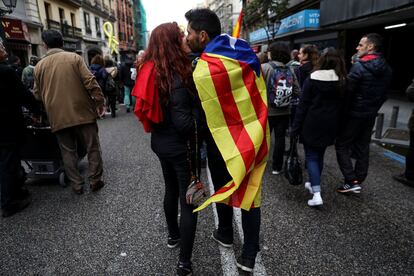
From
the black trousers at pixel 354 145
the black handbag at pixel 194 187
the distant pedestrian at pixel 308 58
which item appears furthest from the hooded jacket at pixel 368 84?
the black handbag at pixel 194 187

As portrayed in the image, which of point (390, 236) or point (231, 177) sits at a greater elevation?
point (231, 177)

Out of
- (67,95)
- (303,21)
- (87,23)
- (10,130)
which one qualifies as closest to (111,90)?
(67,95)

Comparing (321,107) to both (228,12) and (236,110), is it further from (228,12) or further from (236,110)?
(228,12)

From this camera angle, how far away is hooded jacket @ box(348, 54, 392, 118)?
349 cm

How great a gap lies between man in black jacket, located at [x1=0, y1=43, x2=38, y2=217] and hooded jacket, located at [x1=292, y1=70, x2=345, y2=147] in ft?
11.1

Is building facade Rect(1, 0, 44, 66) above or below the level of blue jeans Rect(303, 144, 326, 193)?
above

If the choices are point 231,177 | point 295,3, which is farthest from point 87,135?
point 295,3

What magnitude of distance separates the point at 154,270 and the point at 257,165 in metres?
1.27

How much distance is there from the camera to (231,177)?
222 cm

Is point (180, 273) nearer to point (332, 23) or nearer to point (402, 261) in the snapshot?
point (402, 261)

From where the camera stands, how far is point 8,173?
341 cm

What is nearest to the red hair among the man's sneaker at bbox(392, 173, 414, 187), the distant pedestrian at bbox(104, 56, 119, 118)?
the man's sneaker at bbox(392, 173, 414, 187)

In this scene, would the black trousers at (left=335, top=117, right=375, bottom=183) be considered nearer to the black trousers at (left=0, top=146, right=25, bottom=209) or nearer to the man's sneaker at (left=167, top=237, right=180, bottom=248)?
the man's sneaker at (left=167, top=237, right=180, bottom=248)

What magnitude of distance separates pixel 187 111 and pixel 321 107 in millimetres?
1974
